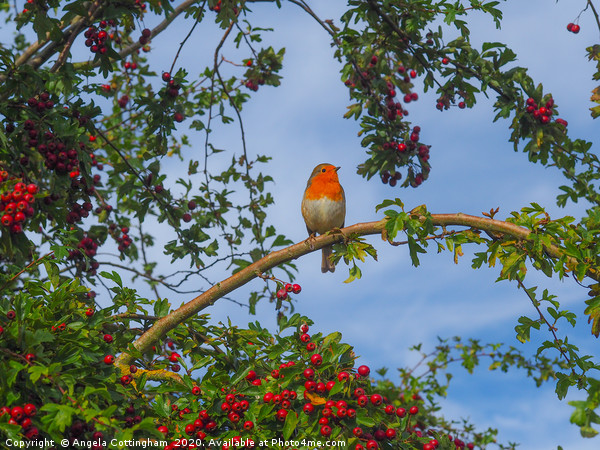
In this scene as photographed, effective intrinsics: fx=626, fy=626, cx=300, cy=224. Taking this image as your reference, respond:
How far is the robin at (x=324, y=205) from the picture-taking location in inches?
258

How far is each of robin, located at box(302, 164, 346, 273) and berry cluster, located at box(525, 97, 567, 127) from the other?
77.7 inches

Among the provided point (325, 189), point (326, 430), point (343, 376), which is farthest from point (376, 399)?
point (325, 189)

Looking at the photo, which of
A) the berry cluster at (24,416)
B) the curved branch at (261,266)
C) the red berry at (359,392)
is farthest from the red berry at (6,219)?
the red berry at (359,392)

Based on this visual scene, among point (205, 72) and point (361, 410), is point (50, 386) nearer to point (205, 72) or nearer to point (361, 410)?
point (361, 410)

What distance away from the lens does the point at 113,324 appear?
4.65 metres

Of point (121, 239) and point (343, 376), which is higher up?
point (121, 239)

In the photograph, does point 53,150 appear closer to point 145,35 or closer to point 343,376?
point 145,35

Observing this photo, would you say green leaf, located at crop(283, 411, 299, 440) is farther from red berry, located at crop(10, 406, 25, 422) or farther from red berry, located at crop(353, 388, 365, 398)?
red berry, located at crop(10, 406, 25, 422)

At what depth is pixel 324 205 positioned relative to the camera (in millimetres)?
6547

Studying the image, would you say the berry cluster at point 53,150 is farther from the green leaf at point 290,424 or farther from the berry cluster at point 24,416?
the green leaf at point 290,424

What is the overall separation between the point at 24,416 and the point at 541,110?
5083 millimetres

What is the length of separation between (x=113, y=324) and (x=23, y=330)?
4.27 ft

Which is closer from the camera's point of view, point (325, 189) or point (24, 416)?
point (24, 416)

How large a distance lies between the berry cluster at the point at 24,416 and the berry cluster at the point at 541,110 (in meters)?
4.98
